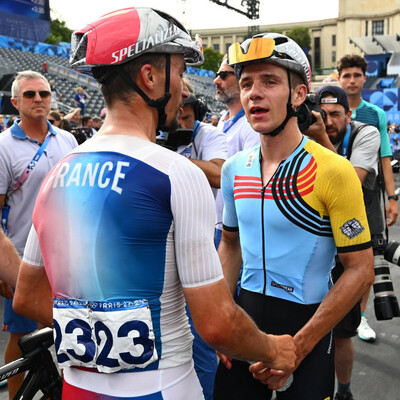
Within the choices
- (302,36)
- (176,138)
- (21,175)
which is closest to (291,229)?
(176,138)

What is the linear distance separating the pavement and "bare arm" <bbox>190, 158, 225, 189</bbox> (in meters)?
1.92

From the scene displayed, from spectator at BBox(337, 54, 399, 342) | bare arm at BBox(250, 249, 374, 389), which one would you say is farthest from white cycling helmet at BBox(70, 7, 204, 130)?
spectator at BBox(337, 54, 399, 342)

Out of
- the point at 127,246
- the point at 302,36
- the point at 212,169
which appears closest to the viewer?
the point at 127,246

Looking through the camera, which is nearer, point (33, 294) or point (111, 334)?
point (111, 334)

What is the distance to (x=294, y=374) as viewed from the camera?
1909 millimetres

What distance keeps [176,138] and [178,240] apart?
1.96 metres

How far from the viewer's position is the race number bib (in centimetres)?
128

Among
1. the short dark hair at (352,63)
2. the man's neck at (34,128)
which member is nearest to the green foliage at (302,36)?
the short dark hair at (352,63)

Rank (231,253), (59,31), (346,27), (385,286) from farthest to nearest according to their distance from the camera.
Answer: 1. (346,27)
2. (59,31)
3. (385,286)
4. (231,253)

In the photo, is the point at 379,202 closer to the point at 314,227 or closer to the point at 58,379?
the point at 314,227

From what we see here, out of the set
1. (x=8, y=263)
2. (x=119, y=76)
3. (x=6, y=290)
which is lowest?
(x=6, y=290)

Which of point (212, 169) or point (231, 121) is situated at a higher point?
point (231, 121)

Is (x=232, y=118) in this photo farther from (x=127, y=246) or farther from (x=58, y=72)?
(x=58, y=72)

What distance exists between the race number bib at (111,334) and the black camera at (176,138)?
6.31 ft
